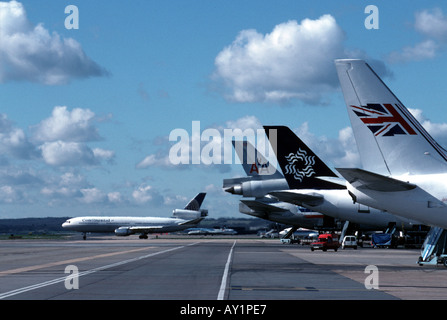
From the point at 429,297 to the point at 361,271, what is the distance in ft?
49.6

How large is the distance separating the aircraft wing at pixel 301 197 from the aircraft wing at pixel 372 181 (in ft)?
97.1

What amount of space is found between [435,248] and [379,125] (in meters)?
14.6

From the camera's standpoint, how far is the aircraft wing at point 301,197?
62.1 metres

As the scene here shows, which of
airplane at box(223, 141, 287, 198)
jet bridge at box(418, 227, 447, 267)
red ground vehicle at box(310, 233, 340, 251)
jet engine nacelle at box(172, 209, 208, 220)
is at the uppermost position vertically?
airplane at box(223, 141, 287, 198)

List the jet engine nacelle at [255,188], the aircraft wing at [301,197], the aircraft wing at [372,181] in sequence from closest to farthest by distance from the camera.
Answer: the aircraft wing at [372,181] < the aircraft wing at [301,197] < the jet engine nacelle at [255,188]

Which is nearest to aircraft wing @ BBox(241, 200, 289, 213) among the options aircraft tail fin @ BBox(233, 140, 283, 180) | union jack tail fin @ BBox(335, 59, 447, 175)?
aircraft tail fin @ BBox(233, 140, 283, 180)

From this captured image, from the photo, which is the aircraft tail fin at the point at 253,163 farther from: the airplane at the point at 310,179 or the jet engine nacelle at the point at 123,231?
the jet engine nacelle at the point at 123,231

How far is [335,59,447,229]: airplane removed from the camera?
31812 millimetres

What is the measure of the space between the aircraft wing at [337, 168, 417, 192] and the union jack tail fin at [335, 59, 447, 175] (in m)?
0.86

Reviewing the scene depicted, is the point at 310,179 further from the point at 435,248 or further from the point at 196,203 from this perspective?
the point at 196,203

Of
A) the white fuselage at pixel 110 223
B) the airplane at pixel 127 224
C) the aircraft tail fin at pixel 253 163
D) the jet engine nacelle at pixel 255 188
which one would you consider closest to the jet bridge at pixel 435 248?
the jet engine nacelle at pixel 255 188

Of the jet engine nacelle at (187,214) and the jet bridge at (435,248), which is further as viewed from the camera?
the jet engine nacelle at (187,214)

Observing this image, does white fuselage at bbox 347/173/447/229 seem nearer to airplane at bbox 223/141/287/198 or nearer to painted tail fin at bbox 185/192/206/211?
airplane at bbox 223/141/287/198
